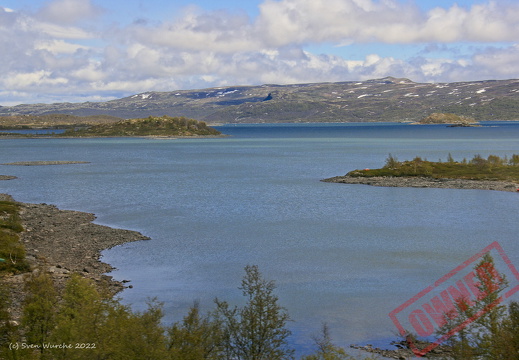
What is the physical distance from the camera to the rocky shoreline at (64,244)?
32.2m

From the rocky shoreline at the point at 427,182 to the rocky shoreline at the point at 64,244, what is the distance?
42.9m

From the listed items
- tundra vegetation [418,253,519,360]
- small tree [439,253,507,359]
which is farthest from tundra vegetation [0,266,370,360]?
tundra vegetation [418,253,519,360]

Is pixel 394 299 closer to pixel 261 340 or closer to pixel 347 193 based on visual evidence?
pixel 261 340

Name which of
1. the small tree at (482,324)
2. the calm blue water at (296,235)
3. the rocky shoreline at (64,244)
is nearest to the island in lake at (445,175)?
the calm blue water at (296,235)

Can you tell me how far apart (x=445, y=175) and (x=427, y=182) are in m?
5.71

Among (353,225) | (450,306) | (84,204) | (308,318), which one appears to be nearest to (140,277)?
(308,318)

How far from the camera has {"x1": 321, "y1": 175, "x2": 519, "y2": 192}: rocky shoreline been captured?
76312 millimetres

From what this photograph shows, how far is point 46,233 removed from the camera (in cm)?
4494

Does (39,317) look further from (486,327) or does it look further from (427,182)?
(427,182)

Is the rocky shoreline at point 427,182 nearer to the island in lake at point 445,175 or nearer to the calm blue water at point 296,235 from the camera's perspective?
the island in lake at point 445,175

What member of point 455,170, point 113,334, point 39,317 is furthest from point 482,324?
point 455,170

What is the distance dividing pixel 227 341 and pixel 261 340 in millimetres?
1350

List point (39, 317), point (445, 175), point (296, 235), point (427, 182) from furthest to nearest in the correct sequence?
point (445, 175), point (427, 182), point (296, 235), point (39, 317)

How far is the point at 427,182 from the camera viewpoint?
80.7 meters
